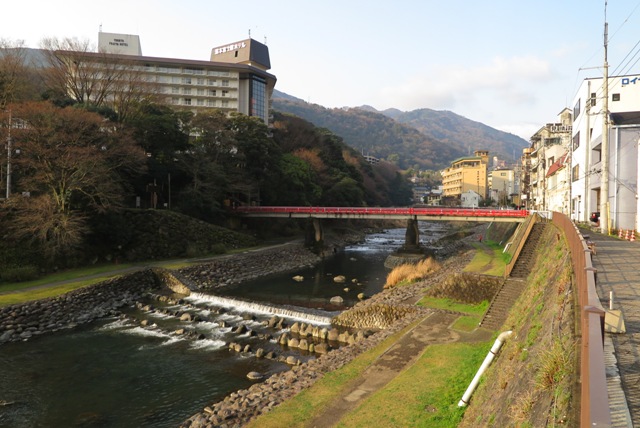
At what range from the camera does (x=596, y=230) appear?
29422mm

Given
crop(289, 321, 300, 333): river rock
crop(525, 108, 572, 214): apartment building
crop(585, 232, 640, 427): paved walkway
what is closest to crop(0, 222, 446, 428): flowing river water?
crop(289, 321, 300, 333): river rock

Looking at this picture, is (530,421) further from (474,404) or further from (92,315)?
(92,315)

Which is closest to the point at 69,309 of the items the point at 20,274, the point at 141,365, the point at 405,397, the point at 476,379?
the point at 20,274

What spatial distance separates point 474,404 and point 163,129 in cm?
4542

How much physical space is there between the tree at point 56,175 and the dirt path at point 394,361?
25.2m

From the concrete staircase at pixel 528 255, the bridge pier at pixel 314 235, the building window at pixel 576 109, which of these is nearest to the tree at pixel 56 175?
the bridge pier at pixel 314 235

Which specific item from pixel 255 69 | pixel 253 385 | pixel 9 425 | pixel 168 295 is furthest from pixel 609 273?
pixel 255 69

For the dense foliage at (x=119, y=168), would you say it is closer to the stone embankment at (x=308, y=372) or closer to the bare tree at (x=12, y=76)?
the bare tree at (x=12, y=76)

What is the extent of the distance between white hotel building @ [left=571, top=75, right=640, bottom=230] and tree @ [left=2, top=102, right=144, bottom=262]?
1526 inches

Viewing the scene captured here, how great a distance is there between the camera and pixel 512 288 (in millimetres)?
22359

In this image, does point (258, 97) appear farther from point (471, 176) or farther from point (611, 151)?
point (471, 176)

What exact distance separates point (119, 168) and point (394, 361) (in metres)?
35.0

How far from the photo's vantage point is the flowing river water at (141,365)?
14.4 metres

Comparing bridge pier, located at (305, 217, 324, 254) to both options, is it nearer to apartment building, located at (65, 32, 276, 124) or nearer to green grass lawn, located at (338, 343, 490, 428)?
apartment building, located at (65, 32, 276, 124)
